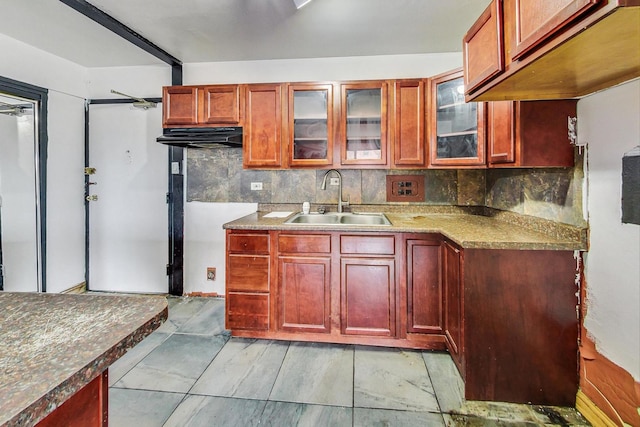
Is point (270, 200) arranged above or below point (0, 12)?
below

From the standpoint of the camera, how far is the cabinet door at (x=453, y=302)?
1.78m

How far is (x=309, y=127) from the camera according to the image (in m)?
2.61

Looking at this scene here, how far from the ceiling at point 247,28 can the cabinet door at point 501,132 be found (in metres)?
0.78

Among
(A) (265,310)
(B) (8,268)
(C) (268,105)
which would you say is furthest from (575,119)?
(B) (8,268)

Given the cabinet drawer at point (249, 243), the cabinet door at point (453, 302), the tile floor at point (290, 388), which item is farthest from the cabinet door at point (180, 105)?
the cabinet door at point (453, 302)

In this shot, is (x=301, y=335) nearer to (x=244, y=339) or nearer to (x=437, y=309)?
A: (x=244, y=339)

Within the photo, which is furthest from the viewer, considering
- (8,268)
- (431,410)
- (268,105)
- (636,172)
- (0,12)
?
(8,268)

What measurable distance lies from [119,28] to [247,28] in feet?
3.13

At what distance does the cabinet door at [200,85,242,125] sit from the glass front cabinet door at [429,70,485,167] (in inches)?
63.1

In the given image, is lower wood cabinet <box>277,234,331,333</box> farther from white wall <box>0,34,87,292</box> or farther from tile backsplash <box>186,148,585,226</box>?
white wall <box>0,34,87,292</box>

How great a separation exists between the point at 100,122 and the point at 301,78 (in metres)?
2.13

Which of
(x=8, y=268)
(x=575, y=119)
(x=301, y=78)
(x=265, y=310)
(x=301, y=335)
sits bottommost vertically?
(x=301, y=335)

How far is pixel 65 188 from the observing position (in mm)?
3049

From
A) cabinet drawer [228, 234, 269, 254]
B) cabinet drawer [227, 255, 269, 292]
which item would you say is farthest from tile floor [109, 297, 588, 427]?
cabinet drawer [228, 234, 269, 254]
